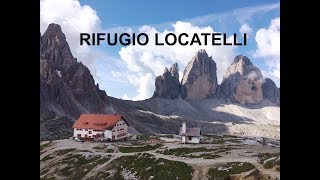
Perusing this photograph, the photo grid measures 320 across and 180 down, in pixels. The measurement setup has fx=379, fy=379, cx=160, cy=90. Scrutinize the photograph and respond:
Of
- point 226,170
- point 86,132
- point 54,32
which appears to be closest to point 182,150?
point 226,170

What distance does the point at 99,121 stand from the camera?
84.8 meters

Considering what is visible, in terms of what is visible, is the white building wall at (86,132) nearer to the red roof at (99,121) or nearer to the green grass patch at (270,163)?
the red roof at (99,121)

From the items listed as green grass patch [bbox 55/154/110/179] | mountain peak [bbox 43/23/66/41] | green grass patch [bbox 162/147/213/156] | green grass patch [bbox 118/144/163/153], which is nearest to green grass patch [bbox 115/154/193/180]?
green grass patch [bbox 55/154/110/179]

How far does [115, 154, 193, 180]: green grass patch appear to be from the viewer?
52.5 metres

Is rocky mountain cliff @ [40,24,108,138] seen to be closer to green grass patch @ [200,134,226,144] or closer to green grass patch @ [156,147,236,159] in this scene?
green grass patch @ [200,134,226,144]

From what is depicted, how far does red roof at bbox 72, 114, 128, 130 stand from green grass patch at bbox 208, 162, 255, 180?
35.5 metres

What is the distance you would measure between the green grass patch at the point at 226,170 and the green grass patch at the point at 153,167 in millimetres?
3161

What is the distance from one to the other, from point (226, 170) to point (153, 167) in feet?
36.3

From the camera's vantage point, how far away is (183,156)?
210 ft

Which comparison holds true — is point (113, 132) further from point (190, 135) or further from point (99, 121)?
point (190, 135)

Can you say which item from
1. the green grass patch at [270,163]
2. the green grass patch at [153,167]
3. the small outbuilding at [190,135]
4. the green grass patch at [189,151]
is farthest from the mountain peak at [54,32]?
the green grass patch at [270,163]
